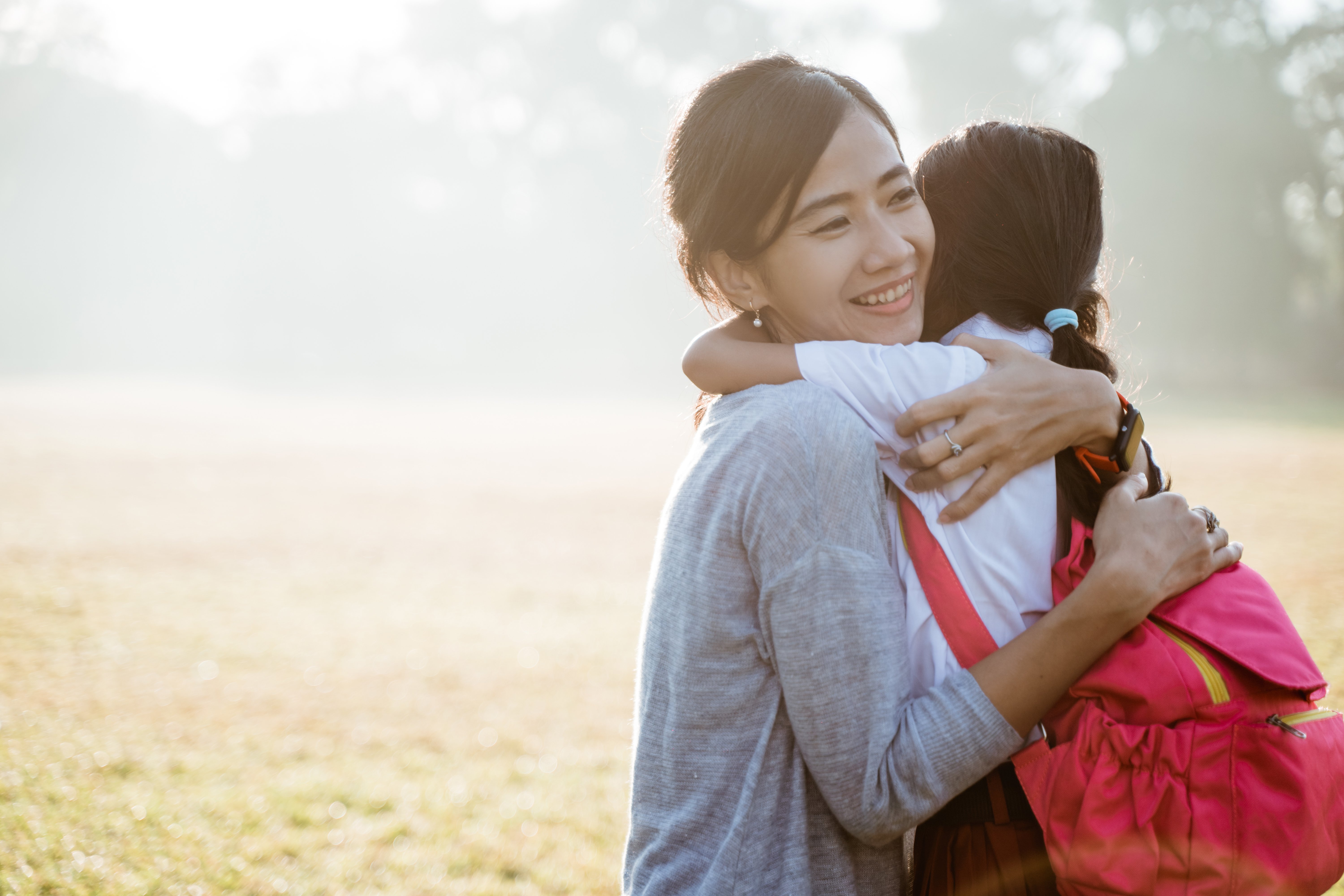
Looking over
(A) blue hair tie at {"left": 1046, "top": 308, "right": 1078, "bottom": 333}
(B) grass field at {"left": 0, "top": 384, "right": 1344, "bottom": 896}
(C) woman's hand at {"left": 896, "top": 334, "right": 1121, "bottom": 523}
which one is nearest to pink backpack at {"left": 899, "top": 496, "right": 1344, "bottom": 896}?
(C) woman's hand at {"left": 896, "top": 334, "right": 1121, "bottom": 523}

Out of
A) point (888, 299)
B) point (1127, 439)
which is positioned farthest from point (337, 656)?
point (1127, 439)

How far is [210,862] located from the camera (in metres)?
4.18

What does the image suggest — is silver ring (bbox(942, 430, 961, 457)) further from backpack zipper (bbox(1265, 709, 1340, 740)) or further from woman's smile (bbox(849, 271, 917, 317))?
backpack zipper (bbox(1265, 709, 1340, 740))

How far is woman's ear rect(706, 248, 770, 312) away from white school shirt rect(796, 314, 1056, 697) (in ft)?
0.94

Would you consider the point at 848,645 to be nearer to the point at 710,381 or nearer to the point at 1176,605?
the point at 1176,605

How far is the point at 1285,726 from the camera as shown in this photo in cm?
140

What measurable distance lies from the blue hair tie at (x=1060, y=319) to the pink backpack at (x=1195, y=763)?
1.93ft

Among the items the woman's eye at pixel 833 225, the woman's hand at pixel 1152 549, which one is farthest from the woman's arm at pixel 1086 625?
the woman's eye at pixel 833 225

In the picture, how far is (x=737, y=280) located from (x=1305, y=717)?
1270 millimetres

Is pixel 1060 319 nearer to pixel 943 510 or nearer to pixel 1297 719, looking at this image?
pixel 943 510

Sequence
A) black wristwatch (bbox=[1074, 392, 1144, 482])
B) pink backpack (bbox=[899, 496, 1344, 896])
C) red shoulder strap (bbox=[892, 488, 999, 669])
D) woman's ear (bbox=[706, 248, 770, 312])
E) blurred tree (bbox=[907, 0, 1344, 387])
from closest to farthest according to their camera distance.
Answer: pink backpack (bbox=[899, 496, 1344, 896]) → red shoulder strap (bbox=[892, 488, 999, 669]) → black wristwatch (bbox=[1074, 392, 1144, 482]) → woman's ear (bbox=[706, 248, 770, 312]) → blurred tree (bbox=[907, 0, 1344, 387])

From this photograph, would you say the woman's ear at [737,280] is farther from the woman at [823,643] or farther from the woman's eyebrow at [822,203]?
the woman at [823,643]

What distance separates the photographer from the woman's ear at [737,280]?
80.0 inches

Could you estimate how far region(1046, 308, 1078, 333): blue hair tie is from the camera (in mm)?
1895
